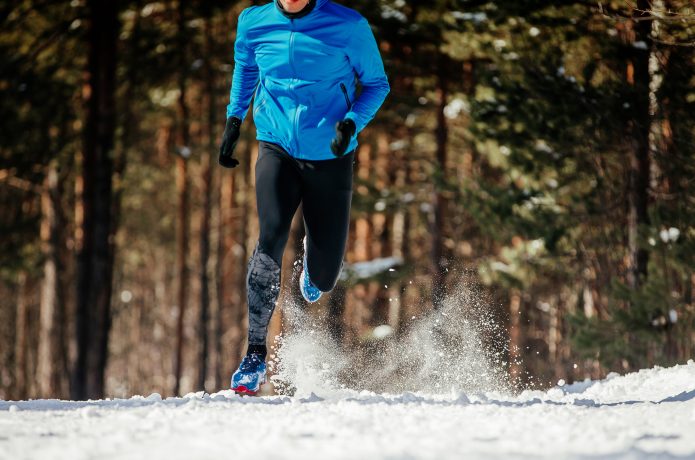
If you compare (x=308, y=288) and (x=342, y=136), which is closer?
(x=342, y=136)

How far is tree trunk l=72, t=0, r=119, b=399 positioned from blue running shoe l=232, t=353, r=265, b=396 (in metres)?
8.79

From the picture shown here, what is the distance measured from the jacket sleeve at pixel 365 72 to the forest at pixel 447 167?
231cm

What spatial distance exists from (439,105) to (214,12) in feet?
15.6

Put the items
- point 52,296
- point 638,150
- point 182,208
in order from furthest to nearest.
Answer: point 182,208 → point 52,296 → point 638,150

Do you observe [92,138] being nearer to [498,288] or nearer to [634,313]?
[498,288]

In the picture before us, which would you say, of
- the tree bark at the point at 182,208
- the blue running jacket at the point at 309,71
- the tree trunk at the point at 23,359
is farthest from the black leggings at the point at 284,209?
the tree trunk at the point at 23,359

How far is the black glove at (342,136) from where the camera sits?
17.6 feet

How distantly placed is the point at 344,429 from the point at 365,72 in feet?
9.12

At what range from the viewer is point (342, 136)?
17.6 feet

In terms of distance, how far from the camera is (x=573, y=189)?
47.2 ft

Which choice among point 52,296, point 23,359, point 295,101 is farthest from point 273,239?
point 23,359

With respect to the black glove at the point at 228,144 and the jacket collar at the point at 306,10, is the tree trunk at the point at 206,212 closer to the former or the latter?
the black glove at the point at 228,144

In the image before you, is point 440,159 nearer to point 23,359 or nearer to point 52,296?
point 52,296

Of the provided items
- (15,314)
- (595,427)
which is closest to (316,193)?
(595,427)
